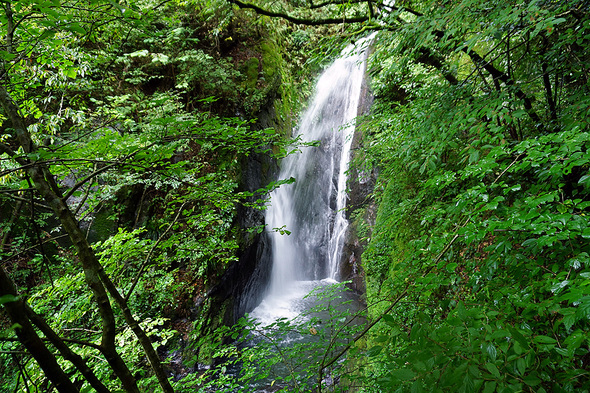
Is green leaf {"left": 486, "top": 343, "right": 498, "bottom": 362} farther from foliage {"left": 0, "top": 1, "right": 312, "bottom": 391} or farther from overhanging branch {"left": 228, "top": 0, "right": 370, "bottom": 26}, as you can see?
overhanging branch {"left": 228, "top": 0, "right": 370, "bottom": 26}

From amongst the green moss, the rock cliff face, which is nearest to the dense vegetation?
the rock cliff face

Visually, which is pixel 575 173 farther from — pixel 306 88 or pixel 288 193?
pixel 306 88

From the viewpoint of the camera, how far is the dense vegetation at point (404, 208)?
3.37 feet

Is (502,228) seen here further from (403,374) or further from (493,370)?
(403,374)

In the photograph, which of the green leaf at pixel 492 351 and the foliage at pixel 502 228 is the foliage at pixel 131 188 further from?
the green leaf at pixel 492 351

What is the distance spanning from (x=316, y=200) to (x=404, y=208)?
10079 millimetres

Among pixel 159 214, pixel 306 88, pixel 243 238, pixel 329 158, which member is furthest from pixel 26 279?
pixel 306 88

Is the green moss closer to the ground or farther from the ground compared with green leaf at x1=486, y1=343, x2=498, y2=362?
farther from the ground

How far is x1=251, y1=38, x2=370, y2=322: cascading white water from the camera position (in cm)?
1095

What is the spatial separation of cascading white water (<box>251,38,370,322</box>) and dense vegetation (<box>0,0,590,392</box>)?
17.0ft

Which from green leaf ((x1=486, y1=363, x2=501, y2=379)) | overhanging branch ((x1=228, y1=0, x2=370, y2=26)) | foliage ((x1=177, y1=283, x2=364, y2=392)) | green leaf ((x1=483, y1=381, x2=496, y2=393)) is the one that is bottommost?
foliage ((x1=177, y1=283, x2=364, y2=392))

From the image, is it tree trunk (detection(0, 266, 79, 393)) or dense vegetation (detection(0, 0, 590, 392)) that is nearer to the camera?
tree trunk (detection(0, 266, 79, 393))

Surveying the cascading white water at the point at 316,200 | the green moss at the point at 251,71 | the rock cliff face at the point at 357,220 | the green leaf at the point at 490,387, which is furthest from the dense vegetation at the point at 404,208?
the cascading white water at the point at 316,200

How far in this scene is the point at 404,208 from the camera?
280cm
